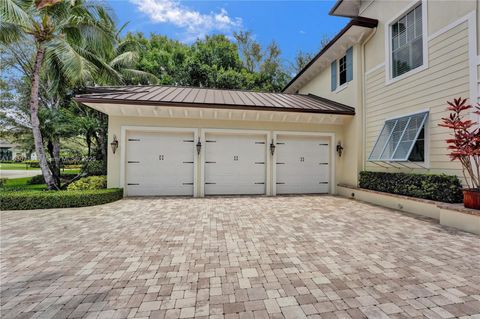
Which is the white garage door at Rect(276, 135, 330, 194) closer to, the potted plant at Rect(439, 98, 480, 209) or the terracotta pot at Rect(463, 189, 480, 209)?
the potted plant at Rect(439, 98, 480, 209)

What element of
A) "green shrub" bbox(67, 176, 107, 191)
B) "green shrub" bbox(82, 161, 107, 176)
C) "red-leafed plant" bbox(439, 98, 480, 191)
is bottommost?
"green shrub" bbox(67, 176, 107, 191)

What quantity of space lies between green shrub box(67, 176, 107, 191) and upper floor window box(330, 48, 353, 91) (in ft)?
33.9

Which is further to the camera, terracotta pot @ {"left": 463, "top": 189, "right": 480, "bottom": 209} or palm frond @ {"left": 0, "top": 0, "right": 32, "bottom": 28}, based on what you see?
palm frond @ {"left": 0, "top": 0, "right": 32, "bottom": 28}

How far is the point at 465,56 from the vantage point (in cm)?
524

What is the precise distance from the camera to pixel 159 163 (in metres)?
8.43

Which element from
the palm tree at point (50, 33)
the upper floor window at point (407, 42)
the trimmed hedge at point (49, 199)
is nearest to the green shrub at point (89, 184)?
the palm tree at point (50, 33)

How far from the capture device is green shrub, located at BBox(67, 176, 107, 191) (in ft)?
25.7

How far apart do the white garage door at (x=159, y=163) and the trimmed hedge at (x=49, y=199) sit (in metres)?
1.40

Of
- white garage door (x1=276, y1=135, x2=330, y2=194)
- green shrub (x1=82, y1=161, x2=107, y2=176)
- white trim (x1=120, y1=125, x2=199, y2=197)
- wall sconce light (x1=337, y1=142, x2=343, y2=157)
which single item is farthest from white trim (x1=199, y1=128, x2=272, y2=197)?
green shrub (x1=82, y1=161, x2=107, y2=176)

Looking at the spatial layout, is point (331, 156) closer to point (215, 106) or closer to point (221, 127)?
point (221, 127)

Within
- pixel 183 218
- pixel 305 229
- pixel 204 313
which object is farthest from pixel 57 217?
pixel 305 229

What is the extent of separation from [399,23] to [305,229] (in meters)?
7.38

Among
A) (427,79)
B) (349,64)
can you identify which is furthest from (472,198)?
(349,64)

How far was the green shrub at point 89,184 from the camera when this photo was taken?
7828 millimetres
